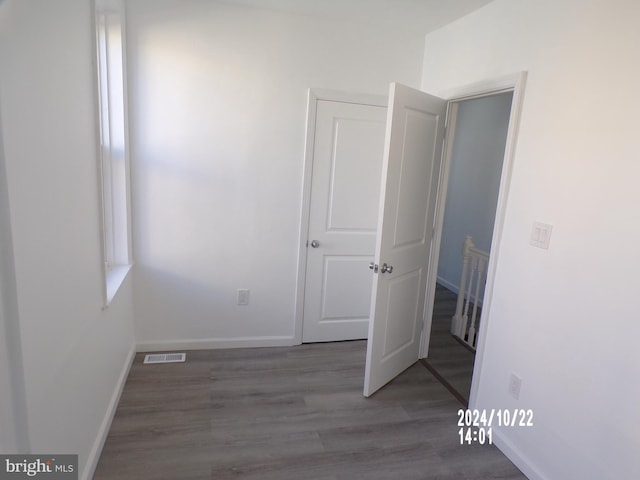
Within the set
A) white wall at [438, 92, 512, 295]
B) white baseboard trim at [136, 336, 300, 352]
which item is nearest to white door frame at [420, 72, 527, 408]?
white baseboard trim at [136, 336, 300, 352]

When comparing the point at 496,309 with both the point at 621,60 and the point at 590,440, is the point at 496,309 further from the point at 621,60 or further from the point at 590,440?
the point at 621,60

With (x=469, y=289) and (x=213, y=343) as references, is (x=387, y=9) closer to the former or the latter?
(x=469, y=289)

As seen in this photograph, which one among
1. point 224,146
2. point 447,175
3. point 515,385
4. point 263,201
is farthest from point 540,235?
point 224,146

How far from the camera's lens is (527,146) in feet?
6.89

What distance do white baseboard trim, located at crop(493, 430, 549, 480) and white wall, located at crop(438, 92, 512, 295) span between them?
2.64m

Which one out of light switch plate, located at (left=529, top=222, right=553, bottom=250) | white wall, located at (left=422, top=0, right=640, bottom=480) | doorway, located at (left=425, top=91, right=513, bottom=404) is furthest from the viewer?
doorway, located at (left=425, top=91, right=513, bottom=404)

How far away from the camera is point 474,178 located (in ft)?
15.7

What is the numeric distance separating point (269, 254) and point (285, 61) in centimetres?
142

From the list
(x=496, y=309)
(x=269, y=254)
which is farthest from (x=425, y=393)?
(x=269, y=254)

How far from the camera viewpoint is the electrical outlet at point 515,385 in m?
2.16

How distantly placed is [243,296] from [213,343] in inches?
17.4

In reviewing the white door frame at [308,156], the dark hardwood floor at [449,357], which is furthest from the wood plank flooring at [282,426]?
the white door frame at [308,156]

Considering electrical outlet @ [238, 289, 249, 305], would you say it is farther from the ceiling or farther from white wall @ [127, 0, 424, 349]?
the ceiling

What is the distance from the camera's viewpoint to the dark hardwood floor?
2934mm
